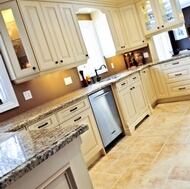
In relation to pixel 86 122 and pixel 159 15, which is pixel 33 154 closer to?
pixel 86 122

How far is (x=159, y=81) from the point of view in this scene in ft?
14.6

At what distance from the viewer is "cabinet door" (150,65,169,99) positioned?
14.5 ft

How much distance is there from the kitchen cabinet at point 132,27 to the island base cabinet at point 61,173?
3.93 metres

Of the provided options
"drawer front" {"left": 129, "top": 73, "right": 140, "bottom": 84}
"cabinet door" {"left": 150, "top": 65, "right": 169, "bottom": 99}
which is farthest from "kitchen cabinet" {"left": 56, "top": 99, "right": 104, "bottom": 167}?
"cabinet door" {"left": 150, "top": 65, "right": 169, "bottom": 99}

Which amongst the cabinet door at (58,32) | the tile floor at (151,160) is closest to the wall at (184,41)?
the tile floor at (151,160)

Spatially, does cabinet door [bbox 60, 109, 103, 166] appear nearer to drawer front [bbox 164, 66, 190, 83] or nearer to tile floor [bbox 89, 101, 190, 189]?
tile floor [bbox 89, 101, 190, 189]

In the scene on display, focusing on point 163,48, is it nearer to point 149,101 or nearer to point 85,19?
point 149,101

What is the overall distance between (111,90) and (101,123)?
588 millimetres

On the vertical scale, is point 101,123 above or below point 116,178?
above

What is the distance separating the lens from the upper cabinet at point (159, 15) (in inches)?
171

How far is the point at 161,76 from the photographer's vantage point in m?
4.41

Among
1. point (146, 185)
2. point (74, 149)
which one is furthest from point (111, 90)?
point (74, 149)

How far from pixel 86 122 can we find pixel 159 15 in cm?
295

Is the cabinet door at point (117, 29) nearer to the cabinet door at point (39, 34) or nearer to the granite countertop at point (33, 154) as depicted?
the cabinet door at point (39, 34)
